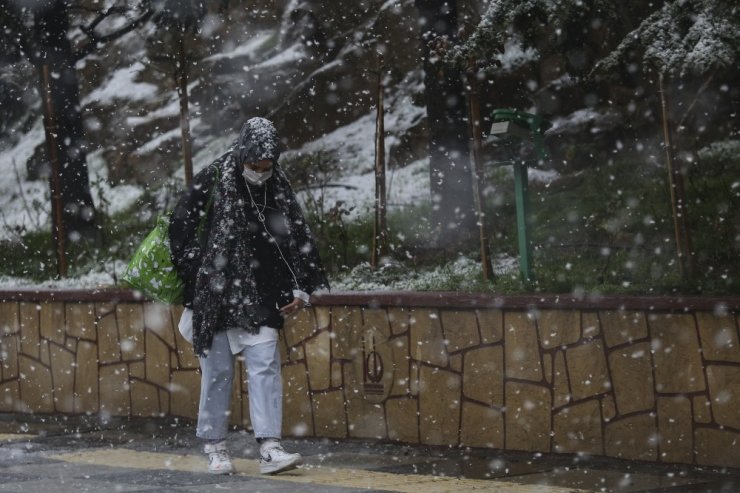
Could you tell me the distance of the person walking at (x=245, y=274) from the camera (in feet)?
21.0

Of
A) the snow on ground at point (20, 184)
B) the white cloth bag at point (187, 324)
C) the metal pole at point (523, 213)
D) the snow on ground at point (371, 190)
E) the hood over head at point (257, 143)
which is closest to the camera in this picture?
the hood over head at point (257, 143)

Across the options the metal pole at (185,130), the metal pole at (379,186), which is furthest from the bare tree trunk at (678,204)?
the metal pole at (185,130)

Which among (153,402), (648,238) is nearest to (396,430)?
(153,402)

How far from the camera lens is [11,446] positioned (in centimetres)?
816

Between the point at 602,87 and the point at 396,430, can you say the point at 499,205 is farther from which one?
the point at 396,430

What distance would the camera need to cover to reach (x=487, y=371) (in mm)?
7219

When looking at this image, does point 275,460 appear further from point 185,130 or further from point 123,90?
point 123,90

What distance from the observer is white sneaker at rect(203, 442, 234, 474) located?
6492 millimetres

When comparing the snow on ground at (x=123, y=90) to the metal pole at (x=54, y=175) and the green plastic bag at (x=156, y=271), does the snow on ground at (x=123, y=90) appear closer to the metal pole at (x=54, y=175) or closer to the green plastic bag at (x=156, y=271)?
the metal pole at (x=54, y=175)

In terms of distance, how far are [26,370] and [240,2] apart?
11397mm

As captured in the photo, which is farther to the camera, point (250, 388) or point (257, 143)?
point (250, 388)

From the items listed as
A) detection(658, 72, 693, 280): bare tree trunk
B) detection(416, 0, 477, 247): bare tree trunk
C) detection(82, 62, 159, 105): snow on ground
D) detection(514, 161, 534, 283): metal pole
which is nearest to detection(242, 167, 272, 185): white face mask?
detection(514, 161, 534, 283): metal pole

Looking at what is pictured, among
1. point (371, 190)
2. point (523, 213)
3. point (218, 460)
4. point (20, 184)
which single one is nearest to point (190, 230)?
point (218, 460)

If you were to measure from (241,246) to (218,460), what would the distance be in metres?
1.10
